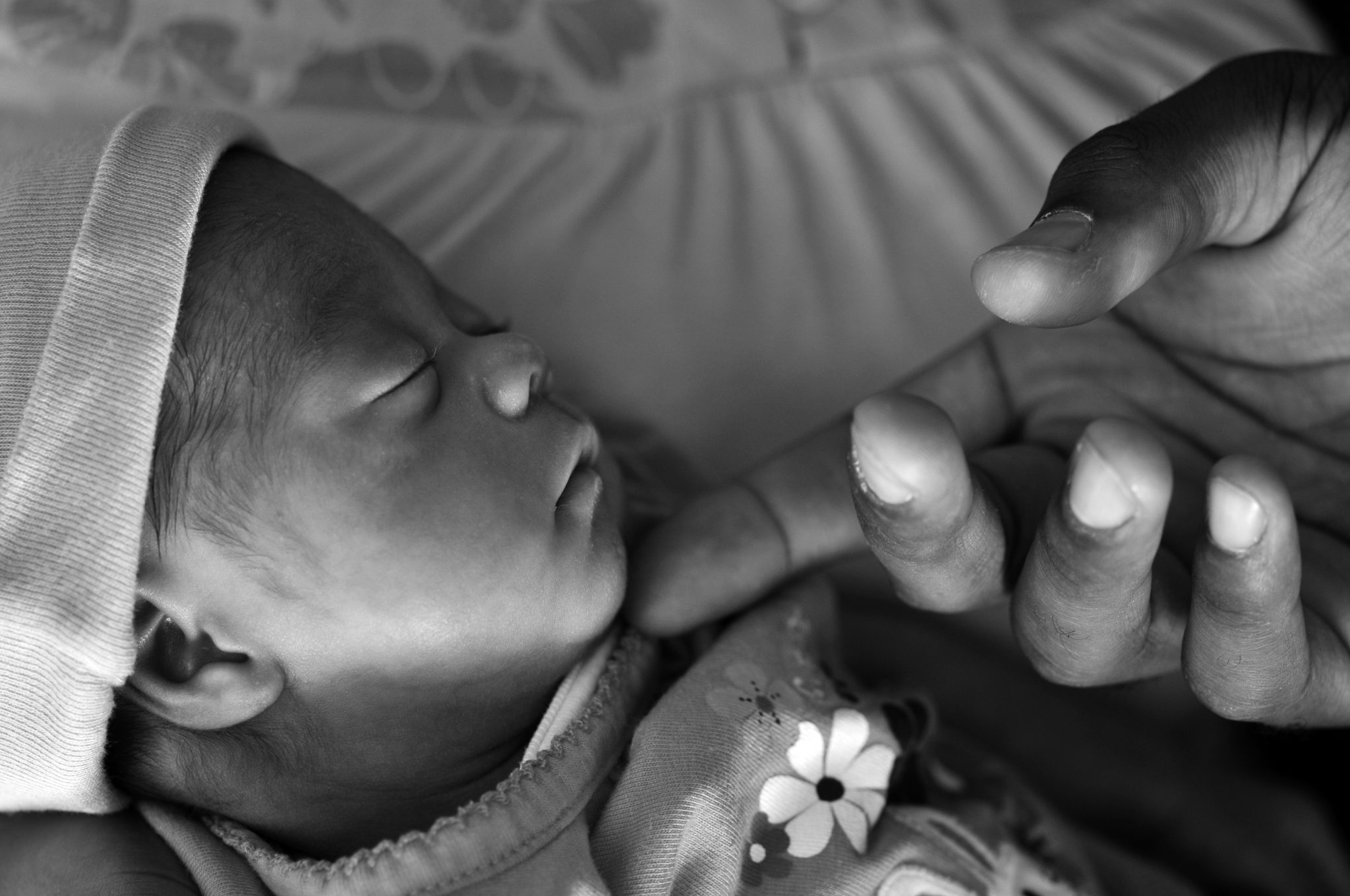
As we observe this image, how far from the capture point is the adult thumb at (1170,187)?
78 cm

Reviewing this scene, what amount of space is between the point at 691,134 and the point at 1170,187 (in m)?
0.90

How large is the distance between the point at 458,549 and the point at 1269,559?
59 cm

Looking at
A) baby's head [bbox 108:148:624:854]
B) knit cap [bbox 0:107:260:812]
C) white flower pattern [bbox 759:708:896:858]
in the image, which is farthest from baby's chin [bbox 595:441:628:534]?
knit cap [bbox 0:107:260:812]

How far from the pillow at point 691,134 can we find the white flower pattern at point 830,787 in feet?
1.50

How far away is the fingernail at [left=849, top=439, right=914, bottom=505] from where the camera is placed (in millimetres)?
780

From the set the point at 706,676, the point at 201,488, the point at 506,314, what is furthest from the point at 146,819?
the point at 506,314

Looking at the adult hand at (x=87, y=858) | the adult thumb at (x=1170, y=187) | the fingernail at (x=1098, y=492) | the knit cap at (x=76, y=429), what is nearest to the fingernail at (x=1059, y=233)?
the adult thumb at (x=1170, y=187)

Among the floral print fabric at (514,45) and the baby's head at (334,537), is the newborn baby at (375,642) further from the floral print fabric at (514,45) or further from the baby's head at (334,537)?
the floral print fabric at (514,45)

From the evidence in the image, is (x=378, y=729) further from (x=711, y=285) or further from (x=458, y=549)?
(x=711, y=285)

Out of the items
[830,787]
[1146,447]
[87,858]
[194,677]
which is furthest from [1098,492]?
[87,858]

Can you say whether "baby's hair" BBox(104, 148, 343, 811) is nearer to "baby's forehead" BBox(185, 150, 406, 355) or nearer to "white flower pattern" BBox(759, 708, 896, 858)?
"baby's forehead" BBox(185, 150, 406, 355)

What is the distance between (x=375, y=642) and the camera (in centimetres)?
98

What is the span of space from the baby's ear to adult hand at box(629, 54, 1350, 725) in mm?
352

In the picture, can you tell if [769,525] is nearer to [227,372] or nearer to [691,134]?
[227,372]
